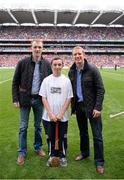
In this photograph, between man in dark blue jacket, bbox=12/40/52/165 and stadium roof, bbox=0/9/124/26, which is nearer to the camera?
man in dark blue jacket, bbox=12/40/52/165

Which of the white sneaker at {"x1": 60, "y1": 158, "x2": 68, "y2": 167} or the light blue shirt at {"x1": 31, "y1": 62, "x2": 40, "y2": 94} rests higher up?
the light blue shirt at {"x1": 31, "y1": 62, "x2": 40, "y2": 94}

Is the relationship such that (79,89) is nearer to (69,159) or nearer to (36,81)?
(36,81)

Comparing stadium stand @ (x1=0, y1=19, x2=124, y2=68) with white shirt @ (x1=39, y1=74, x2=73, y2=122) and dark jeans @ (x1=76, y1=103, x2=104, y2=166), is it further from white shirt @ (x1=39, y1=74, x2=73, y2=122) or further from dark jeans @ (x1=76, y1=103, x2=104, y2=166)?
white shirt @ (x1=39, y1=74, x2=73, y2=122)

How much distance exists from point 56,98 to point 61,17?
209 feet

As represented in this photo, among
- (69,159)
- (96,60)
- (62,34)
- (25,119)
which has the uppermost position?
(62,34)

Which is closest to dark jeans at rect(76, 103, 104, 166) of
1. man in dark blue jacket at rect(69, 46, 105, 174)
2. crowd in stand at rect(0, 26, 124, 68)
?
man in dark blue jacket at rect(69, 46, 105, 174)

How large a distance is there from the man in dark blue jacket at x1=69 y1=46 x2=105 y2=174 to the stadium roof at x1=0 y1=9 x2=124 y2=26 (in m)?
57.6

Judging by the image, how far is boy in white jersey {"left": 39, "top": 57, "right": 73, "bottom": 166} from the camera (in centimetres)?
615

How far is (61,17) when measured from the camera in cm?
6838

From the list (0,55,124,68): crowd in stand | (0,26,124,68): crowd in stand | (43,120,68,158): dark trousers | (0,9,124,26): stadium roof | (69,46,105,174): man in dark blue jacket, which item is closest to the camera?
(69,46,105,174): man in dark blue jacket

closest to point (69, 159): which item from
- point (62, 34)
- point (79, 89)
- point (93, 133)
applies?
Result: point (93, 133)

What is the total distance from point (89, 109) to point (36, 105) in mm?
1104

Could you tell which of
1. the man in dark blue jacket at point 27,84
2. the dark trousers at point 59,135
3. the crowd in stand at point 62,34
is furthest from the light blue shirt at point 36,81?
the crowd in stand at point 62,34

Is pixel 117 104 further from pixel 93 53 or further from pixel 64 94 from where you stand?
pixel 93 53
